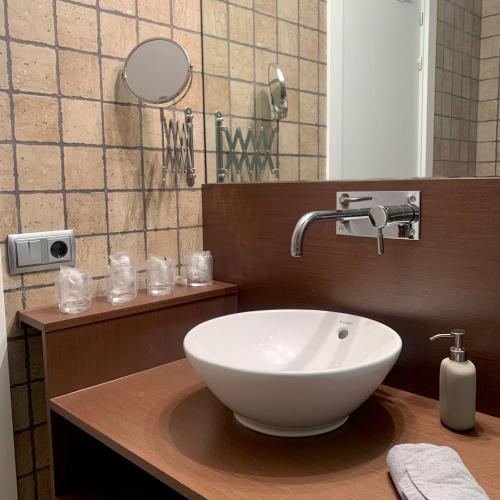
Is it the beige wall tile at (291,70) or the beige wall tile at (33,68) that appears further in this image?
the beige wall tile at (291,70)

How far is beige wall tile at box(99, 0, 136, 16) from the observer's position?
1283 mm

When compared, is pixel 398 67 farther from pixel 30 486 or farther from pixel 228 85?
pixel 30 486

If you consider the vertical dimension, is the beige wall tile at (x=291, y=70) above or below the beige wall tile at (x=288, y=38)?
below

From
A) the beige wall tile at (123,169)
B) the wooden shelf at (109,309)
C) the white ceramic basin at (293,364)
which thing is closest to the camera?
the white ceramic basin at (293,364)

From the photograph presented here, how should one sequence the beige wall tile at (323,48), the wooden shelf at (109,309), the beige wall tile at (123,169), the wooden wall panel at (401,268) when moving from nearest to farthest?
the wooden wall panel at (401,268)
the wooden shelf at (109,309)
the beige wall tile at (123,169)
the beige wall tile at (323,48)

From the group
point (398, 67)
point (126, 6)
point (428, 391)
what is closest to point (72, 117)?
point (126, 6)

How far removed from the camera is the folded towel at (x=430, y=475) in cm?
68

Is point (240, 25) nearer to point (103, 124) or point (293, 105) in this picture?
point (293, 105)

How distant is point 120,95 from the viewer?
133 cm

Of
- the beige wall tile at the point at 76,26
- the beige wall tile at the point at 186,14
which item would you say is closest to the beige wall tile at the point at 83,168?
the beige wall tile at the point at 76,26

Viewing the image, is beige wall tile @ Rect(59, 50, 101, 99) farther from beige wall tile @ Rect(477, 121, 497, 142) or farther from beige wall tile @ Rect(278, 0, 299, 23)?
beige wall tile @ Rect(477, 121, 497, 142)

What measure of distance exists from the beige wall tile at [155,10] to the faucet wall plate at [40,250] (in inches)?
23.5

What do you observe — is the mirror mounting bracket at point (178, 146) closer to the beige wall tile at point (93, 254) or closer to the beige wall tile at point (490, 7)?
the beige wall tile at point (93, 254)

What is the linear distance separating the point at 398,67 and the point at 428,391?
2.37 feet
